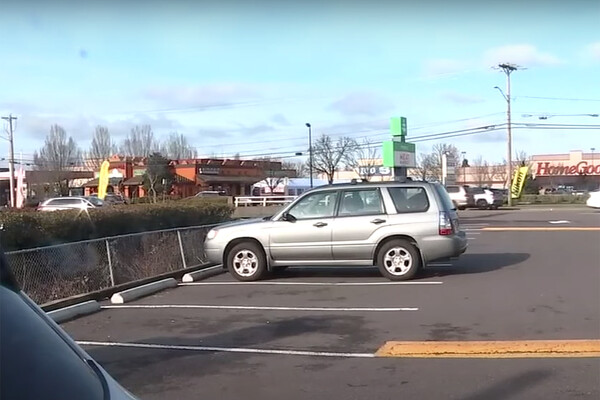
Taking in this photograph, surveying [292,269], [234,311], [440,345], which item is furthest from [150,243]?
[440,345]

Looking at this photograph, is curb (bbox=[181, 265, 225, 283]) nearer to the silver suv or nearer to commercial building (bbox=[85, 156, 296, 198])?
the silver suv

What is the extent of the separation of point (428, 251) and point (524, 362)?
562cm

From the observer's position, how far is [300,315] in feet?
31.6

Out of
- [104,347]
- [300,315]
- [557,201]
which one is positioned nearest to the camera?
[104,347]

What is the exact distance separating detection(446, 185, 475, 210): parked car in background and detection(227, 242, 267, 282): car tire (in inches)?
1453

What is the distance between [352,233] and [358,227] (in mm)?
151

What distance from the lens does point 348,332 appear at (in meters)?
8.46

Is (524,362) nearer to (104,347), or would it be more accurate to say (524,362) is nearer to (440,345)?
(440,345)

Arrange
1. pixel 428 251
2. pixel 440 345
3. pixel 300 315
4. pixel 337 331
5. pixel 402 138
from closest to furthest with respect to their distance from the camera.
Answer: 1. pixel 440 345
2. pixel 337 331
3. pixel 300 315
4. pixel 428 251
5. pixel 402 138

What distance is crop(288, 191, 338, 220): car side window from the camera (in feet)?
42.6

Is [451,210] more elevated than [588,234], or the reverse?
[451,210]

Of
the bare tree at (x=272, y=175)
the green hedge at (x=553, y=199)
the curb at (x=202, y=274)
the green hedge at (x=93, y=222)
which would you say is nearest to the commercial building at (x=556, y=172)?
the bare tree at (x=272, y=175)

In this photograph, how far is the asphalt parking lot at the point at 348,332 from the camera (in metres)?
6.22

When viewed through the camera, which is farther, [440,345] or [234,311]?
[234,311]
